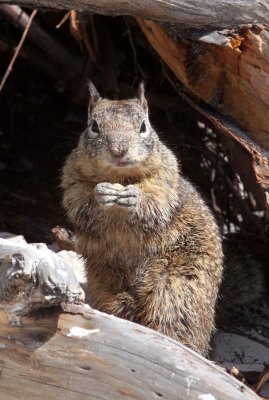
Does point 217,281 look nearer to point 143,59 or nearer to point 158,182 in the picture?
point 158,182

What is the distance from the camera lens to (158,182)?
473 cm

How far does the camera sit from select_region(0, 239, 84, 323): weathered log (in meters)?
3.35

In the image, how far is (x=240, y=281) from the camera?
5301 mm

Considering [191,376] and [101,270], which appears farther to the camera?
[101,270]

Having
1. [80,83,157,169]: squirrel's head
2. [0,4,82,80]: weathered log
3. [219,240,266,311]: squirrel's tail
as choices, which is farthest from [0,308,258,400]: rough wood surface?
[0,4,82,80]: weathered log

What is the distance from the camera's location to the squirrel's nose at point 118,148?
4251 millimetres

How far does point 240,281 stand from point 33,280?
2264 millimetres

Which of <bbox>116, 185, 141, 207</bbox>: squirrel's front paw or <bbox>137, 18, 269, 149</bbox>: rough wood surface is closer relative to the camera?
<bbox>116, 185, 141, 207</bbox>: squirrel's front paw

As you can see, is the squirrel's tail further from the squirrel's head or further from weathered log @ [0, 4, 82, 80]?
weathered log @ [0, 4, 82, 80]

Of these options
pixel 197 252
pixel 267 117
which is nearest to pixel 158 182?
pixel 197 252

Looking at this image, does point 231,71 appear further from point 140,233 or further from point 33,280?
point 33,280

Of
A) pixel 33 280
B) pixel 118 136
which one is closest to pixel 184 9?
pixel 118 136

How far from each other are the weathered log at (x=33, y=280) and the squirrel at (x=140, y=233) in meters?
A: 1.04

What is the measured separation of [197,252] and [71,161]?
979 mm
